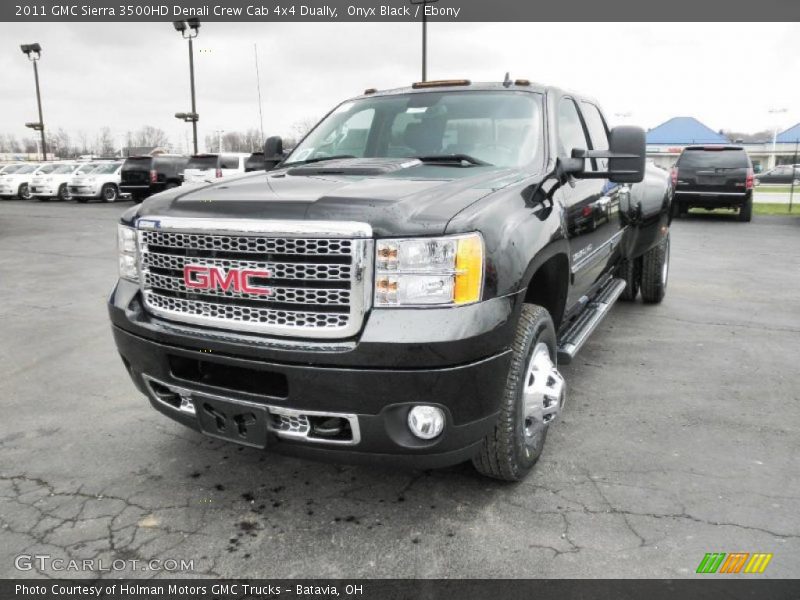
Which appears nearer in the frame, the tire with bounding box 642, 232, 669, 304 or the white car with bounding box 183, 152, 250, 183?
the tire with bounding box 642, 232, 669, 304

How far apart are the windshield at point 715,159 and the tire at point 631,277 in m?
9.70

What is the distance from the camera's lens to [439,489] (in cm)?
306

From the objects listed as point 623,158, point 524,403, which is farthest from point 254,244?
point 623,158

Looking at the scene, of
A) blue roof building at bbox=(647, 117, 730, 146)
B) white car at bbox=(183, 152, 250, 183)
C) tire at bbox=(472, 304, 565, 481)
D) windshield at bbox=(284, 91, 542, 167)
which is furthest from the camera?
blue roof building at bbox=(647, 117, 730, 146)

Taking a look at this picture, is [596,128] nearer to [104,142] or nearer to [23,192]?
[23,192]

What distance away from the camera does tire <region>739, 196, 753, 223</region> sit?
599 inches

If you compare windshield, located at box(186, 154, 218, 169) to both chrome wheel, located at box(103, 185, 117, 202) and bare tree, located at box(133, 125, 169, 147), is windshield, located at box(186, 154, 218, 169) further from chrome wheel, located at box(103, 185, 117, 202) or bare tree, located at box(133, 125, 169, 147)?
bare tree, located at box(133, 125, 169, 147)

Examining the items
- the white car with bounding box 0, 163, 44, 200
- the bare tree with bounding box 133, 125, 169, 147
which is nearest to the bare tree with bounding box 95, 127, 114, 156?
the bare tree with bounding box 133, 125, 169, 147

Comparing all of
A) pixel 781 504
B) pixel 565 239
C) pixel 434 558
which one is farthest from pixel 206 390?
pixel 781 504

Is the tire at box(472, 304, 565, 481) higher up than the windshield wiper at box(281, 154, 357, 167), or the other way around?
the windshield wiper at box(281, 154, 357, 167)

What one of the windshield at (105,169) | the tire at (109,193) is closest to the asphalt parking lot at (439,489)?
the tire at (109,193)

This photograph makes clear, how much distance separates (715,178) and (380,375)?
1500 centimetres

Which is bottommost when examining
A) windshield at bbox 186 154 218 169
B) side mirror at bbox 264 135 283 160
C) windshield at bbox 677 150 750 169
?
windshield at bbox 186 154 218 169

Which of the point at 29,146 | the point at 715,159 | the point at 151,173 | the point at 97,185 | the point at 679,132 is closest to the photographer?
the point at 715,159
